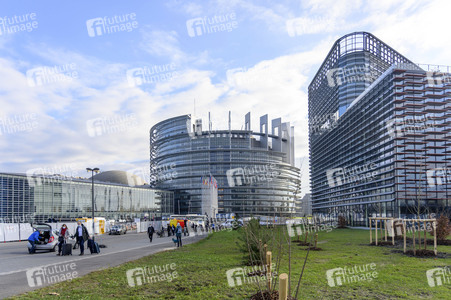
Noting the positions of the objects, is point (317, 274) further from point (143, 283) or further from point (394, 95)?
point (394, 95)

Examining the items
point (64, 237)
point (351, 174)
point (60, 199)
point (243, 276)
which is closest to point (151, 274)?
point (243, 276)

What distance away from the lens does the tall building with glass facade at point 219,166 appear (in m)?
142

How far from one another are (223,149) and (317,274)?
13295cm

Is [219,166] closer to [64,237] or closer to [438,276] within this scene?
[64,237]

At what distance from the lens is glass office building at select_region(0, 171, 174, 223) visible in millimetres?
79938

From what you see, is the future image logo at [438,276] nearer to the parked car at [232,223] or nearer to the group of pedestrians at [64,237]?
the group of pedestrians at [64,237]

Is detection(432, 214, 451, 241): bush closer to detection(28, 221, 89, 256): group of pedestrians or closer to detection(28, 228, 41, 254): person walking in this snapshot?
detection(28, 221, 89, 256): group of pedestrians

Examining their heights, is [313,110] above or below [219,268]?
above

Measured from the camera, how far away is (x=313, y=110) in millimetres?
149375

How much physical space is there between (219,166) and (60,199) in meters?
66.4

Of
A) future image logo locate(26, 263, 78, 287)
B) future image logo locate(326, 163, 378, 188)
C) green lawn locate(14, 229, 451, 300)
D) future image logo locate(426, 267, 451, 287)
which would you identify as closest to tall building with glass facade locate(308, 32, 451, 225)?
future image logo locate(326, 163, 378, 188)

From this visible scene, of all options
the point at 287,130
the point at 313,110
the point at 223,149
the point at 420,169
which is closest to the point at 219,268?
the point at 420,169

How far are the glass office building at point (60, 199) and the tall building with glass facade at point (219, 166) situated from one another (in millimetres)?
20773

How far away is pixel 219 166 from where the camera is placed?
14462 cm
